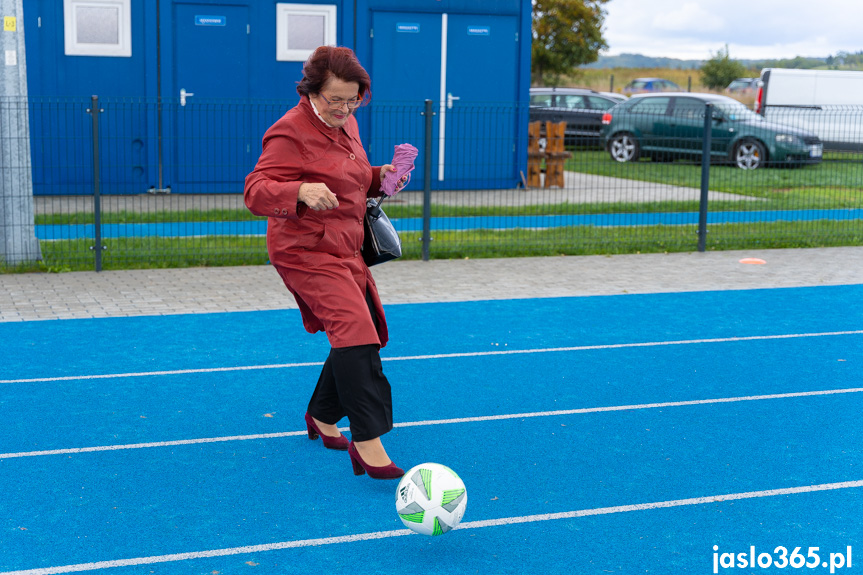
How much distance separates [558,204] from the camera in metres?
14.4

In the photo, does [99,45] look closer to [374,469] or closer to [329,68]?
[329,68]

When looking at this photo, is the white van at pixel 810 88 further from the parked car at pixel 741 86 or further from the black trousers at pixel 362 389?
the black trousers at pixel 362 389

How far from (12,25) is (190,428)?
20.1ft

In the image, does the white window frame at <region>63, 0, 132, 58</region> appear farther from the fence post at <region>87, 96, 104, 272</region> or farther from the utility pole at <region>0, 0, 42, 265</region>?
the fence post at <region>87, 96, 104, 272</region>

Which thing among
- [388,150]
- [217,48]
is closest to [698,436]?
[388,150]

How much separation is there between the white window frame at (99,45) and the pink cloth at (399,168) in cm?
1213

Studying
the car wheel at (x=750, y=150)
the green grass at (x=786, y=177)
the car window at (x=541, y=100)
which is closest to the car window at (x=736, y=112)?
the car wheel at (x=750, y=150)

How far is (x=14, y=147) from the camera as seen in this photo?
10.4 m

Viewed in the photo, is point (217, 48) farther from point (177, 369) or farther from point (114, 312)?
point (177, 369)

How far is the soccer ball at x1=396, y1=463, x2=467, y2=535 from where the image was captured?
4.31 metres

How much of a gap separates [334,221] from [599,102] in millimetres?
24676

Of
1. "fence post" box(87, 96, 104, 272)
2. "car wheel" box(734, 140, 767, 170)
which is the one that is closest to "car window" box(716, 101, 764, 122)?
"car wheel" box(734, 140, 767, 170)

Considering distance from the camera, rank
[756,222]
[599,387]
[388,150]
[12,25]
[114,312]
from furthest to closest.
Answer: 1. [388,150]
2. [756,222]
3. [12,25]
4. [114,312]
5. [599,387]

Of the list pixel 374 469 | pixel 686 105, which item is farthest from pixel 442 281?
pixel 686 105
